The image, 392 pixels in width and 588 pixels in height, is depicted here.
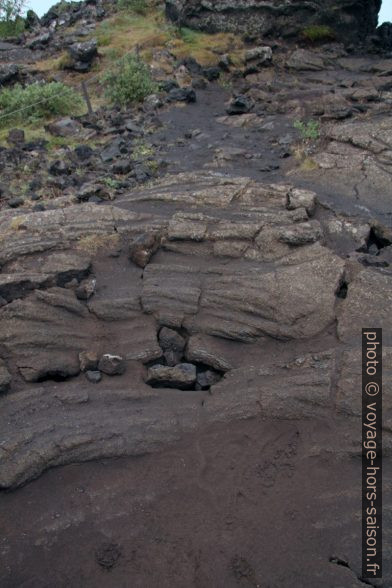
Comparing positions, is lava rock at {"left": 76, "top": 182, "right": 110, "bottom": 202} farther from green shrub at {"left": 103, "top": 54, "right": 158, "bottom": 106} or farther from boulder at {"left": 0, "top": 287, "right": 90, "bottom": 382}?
green shrub at {"left": 103, "top": 54, "right": 158, "bottom": 106}

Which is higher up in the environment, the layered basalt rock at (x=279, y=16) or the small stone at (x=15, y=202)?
the layered basalt rock at (x=279, y=16)

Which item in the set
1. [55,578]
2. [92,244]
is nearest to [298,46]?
[92,244]

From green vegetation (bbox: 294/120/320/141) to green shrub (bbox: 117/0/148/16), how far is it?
44.2ft

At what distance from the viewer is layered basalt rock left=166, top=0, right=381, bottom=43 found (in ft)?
63.6

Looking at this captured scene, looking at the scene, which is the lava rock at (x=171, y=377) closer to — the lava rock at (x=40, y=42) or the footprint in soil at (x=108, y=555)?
the footprint in soil at (x=108, y=555)

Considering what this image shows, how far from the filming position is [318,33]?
19281 mm

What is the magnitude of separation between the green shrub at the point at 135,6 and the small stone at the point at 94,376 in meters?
20.1

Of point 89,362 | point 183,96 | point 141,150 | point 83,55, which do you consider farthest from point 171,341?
point 83,55

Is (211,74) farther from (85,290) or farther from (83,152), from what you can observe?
(85,290)

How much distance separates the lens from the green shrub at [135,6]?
23281mm

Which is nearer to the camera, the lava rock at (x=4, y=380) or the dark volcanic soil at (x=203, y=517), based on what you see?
the dark volcanic soil at (x=203, y=517)

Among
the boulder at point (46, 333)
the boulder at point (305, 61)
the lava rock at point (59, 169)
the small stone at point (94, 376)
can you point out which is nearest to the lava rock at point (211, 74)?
the boulder at point (305, 61)

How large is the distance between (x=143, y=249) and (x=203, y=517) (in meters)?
3.68

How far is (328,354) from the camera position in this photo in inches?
263
